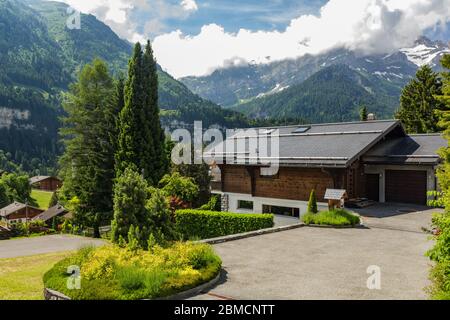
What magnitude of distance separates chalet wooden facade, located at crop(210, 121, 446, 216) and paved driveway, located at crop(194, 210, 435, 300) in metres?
6.66

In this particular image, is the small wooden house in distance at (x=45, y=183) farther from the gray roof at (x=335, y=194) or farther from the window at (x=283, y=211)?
the gray roof at (x=335, y=194)

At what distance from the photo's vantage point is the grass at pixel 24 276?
13.1 m

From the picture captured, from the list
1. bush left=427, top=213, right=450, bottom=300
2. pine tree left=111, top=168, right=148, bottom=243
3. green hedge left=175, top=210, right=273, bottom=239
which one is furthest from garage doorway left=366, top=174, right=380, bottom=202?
bush left=427, top=213, right=450, bottom=300

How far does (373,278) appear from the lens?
1207 cm

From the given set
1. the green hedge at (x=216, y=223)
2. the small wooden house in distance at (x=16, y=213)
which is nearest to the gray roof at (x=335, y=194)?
the green hedge at (x=216, y=223)

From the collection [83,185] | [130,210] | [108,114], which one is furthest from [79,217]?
[130,210]

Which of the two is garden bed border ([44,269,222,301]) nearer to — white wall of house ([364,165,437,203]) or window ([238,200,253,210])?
window ([238,200,253,210])

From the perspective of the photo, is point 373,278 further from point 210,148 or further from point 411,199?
point 210,148

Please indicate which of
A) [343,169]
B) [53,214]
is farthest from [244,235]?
[53,214]

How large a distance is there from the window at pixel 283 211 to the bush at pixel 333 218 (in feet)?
20.1

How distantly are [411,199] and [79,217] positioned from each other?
107 ft

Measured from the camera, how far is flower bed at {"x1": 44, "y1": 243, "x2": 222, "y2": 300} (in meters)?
10.1

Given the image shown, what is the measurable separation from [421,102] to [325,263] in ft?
173
